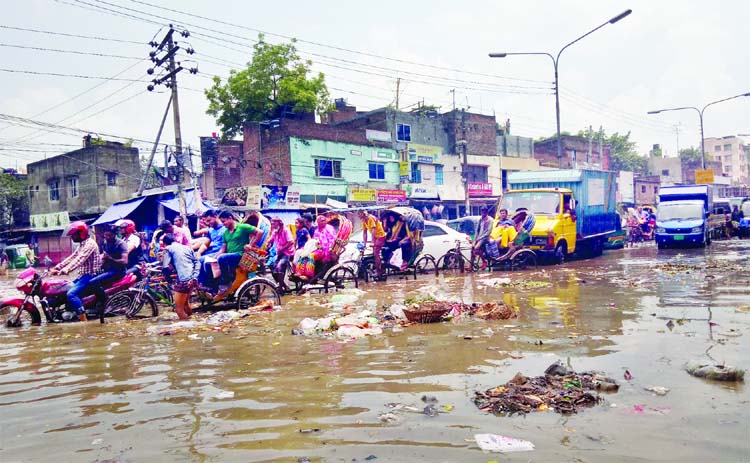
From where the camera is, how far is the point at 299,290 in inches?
474

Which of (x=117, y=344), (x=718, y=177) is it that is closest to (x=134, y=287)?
(x=117, y=344)

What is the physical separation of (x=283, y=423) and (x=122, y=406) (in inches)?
59.8

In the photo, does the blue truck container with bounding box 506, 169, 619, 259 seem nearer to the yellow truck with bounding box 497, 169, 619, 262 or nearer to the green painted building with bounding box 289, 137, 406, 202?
the yellow truck with bounding box 497, 169, 619, 262

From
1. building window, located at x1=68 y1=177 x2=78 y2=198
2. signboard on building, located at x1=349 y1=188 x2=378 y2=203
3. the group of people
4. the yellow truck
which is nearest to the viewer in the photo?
the group of people

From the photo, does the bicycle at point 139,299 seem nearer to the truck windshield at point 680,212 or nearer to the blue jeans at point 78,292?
the blue jeans at point 78,292

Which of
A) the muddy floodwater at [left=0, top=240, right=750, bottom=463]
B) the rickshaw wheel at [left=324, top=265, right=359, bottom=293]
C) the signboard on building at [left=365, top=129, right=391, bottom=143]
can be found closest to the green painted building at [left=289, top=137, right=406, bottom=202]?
the signboard on building at [left=365, top=129, right=391, bottom=143]

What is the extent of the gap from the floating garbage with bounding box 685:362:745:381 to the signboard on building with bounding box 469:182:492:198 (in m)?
36.9

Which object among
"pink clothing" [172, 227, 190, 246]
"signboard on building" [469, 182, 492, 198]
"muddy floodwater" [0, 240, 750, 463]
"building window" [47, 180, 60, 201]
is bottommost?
"muddy floodwater" [0, 240, 750, 463]

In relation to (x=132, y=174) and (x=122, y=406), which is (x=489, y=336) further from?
(x=132, y=174)

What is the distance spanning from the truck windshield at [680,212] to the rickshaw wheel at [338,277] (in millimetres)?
15680

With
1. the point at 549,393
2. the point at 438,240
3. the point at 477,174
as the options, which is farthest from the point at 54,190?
the point at 549,393

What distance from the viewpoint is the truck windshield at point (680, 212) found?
2228 centimetres

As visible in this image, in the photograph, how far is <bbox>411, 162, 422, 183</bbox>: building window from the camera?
38647 millimetres

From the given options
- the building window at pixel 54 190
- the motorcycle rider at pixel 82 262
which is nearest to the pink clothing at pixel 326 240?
the motorcycle rider at pixel 82 262
